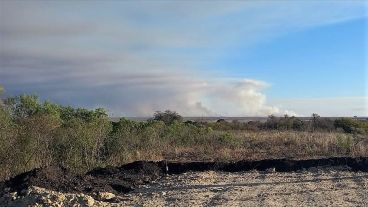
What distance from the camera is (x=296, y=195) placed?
46.3 feet

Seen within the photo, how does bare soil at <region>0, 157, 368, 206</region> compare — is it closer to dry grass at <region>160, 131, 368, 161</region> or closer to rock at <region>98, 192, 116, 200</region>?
rock at <region>98, 192, 116, 200</region>

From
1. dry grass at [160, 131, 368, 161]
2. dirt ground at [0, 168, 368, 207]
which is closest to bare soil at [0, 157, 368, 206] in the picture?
dirt ground at [0, 168, 368, 207]

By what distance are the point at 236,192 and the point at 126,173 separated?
5.01 meters

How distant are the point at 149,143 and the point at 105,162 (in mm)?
4928

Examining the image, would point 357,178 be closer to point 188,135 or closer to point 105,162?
point 105,162

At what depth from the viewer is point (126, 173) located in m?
18.5

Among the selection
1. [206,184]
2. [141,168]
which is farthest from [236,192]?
[141,168]

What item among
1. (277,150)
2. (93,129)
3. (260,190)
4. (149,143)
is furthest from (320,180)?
(277,150)

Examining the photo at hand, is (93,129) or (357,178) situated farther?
(93,129)

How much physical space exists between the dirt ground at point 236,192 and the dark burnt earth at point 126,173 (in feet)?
1.96

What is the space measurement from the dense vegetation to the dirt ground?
11.9 ft

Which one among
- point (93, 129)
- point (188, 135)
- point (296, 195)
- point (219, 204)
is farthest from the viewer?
point (188, 135)

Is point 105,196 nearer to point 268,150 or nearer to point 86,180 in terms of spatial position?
point 86,180

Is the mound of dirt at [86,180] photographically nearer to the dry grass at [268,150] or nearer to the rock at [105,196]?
the rock at [105,196]
